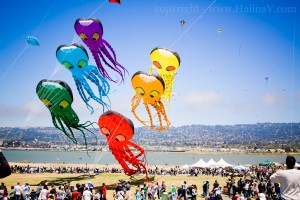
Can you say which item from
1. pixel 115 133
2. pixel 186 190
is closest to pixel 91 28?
pixel 115 133

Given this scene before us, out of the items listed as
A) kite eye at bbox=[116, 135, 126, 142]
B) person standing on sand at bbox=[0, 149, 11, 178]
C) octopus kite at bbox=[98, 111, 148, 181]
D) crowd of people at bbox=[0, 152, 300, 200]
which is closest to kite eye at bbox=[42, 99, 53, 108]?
octopus kite at bbox=[98, 111, 148, 181]

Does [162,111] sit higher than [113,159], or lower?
higher

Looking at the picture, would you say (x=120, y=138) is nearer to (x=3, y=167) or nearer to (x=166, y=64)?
(x=166, y=64)

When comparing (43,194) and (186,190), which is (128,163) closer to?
(186,190)

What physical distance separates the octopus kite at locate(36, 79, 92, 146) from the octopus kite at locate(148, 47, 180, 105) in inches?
244

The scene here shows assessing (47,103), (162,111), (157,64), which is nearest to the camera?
(47,103)

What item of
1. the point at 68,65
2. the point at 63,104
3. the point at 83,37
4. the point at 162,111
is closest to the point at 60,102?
the point at 63,104

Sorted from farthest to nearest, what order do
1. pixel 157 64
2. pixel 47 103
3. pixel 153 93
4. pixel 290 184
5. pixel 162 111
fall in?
pixel 157 64 → pixel 162 111 → pixel 153 93 → pixel 47 103 → pixel 290 184

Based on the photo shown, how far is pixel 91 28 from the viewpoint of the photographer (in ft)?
61.4

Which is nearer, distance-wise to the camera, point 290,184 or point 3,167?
point 3,167

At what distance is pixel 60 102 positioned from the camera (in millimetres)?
19469

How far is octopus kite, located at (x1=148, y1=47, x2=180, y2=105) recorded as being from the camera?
2077 centimetres

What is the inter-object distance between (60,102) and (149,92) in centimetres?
610

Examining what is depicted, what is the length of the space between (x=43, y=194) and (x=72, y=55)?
9365 millimetres
